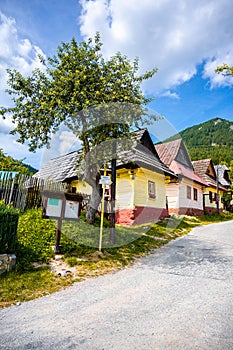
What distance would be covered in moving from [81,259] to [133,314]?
125 inches

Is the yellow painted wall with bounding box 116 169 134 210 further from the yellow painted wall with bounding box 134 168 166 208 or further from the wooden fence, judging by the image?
the wooden fence

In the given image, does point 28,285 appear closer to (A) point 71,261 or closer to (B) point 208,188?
(A) point 71,261

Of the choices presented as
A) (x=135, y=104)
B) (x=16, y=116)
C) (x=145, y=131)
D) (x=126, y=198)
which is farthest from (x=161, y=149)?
(x=16, y=116)

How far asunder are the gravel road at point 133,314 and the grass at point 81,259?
356 millimetres

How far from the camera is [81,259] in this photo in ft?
21.3

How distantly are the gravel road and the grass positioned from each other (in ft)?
1.17

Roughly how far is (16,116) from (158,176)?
9.95 meters

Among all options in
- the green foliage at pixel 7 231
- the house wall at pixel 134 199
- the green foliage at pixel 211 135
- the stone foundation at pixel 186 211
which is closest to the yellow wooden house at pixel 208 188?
the stone foundation at pixel 186 211

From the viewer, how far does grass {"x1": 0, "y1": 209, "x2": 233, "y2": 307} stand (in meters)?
4.56

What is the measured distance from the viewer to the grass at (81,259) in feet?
15.0

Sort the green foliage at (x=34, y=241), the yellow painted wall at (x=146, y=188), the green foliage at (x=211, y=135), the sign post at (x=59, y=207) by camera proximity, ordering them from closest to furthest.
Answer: the green foliage at (x=34, y=241) → the sign post at (x=59, y=207) → the yellow painted wall at (x=146, y=188) → the green foliage at (x=211, y=135)

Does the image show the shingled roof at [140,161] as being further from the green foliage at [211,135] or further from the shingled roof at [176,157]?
the green foliage at [211,135]

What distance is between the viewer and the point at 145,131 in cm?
1568

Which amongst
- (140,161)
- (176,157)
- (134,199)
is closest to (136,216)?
(134,199)
